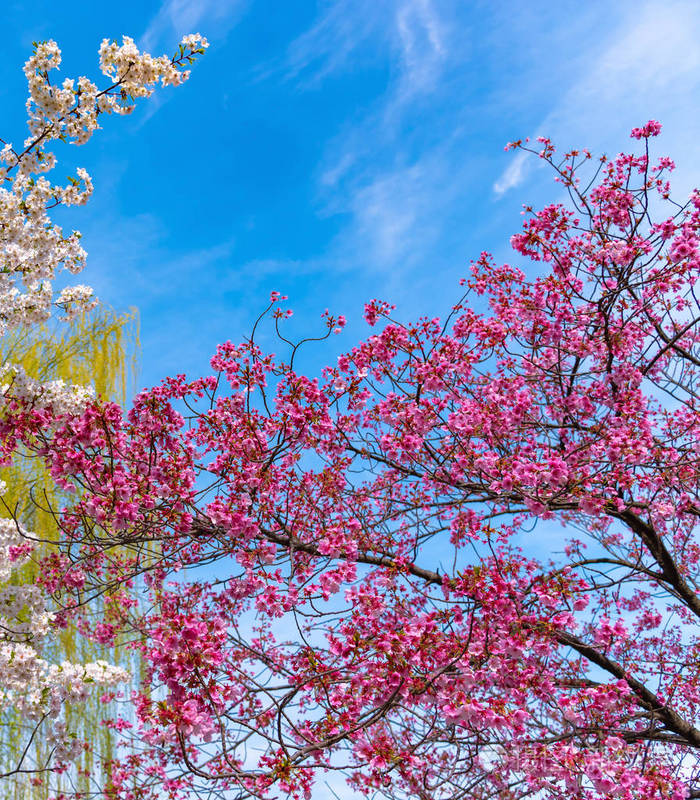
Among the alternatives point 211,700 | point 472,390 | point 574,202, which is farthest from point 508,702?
point 574,202

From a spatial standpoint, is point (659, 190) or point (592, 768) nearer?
point (592, 768)

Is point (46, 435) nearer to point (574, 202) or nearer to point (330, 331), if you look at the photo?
point (330, 331)

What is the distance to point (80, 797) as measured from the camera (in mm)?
8312

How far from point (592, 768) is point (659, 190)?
216 inches

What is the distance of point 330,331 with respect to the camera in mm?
6305

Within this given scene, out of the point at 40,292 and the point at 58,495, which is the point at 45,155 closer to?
the point at 40,292

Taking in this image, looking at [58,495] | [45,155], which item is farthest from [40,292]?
[58,495]

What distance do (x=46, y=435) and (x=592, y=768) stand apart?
5.21 metres

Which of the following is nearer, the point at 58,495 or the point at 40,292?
the point at 40,292

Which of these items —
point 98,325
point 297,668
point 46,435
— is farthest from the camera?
point 98,325

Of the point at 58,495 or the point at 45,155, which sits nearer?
the point at 45,155

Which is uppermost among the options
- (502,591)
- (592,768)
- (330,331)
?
(330,331)

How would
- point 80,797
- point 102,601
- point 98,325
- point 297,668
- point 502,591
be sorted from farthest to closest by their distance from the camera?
point 98,325
point 102,601
point 80,797
point 297,668
point 502,591

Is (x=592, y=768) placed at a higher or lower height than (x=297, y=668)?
lower
